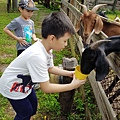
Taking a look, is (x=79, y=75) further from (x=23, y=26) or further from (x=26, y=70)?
(x=23, y=26)

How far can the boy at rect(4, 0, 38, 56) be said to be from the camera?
3.42 meters

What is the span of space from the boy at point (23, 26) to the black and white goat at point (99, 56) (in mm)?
1816

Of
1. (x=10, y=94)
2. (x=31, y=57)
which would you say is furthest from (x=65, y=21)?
(x=10, y=94)

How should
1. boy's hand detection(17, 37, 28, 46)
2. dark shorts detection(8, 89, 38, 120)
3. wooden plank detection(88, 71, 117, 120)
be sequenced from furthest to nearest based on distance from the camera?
boy's hand detection(17, 37, 28, 46), dark shorts detection(8, 89, 38, 120), wooden plank detection(88, 71, 117, 120)

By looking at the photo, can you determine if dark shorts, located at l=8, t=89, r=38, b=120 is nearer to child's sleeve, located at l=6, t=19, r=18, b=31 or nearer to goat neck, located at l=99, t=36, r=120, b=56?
goat neck, located at l=99, t=36, r=120, b=56

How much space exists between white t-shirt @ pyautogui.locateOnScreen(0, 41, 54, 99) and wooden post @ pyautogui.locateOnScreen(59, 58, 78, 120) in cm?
40

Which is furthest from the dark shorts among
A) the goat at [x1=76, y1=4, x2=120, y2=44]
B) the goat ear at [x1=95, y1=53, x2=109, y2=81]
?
the goat at [x1=76, y1=4, x2=120, y2=44]

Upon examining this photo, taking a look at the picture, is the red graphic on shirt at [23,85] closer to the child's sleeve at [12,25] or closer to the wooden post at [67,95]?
the wooden post at [67,95]

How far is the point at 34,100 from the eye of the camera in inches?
100.0

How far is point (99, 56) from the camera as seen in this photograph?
1634 millimetres

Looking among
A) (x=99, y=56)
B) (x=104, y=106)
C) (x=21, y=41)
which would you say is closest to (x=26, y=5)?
(x=21, y=41)

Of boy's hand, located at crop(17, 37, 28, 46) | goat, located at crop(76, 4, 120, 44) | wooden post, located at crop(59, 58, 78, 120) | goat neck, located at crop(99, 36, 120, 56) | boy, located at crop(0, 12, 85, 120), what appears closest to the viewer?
goat neck, located at crop(99, 36, 120, 56)

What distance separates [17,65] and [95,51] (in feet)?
2.54

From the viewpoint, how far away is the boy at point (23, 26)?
3416mm
